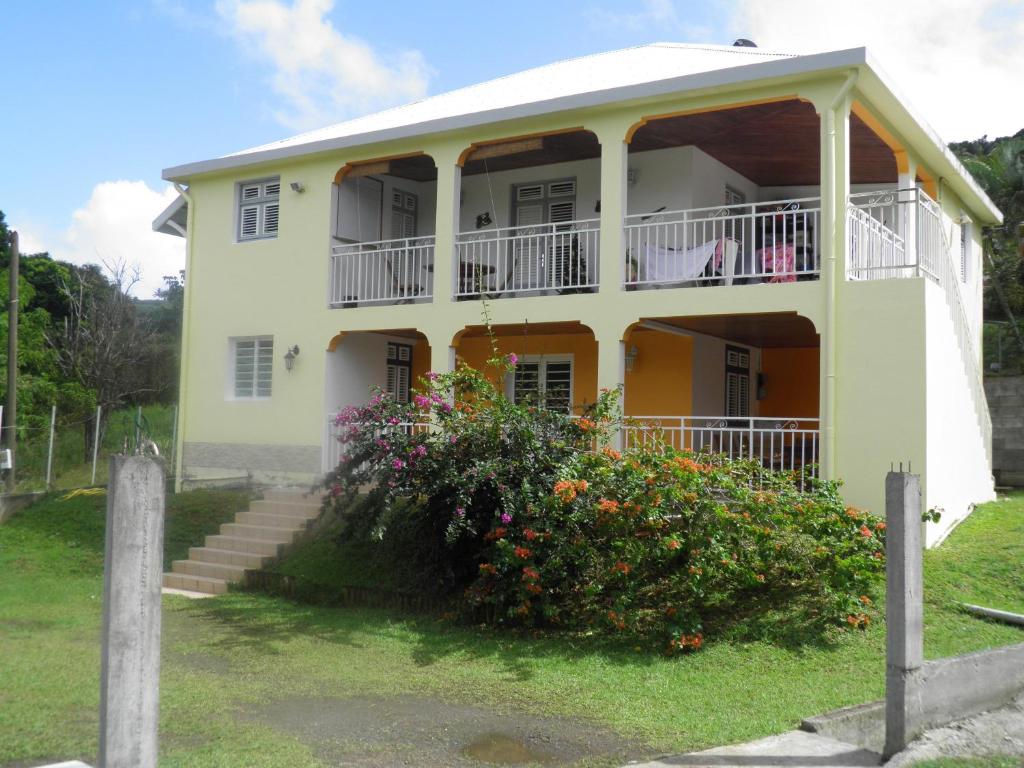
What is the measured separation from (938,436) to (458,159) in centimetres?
730

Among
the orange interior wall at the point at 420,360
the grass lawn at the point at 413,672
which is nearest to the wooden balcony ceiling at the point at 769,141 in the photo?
the orange interior wall at the point at 420,360

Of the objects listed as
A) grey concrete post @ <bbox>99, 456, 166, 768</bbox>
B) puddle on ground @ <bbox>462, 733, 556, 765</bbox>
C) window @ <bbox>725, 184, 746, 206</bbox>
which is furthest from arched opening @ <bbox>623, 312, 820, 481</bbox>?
grey concrete post @ <bbox>99, 456, 166, 768</bbox>

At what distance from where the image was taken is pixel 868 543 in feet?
29.1

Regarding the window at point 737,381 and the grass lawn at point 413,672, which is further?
the window at point 737,381

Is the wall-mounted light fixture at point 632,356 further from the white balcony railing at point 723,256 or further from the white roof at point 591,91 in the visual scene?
the white roof at point 591,91

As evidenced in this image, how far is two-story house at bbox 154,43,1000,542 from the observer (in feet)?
36.6

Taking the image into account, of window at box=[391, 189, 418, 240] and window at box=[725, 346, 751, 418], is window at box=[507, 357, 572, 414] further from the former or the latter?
window at box=[391, 189, 418, 240]

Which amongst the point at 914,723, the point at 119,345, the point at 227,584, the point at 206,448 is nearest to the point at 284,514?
the point at 227,584

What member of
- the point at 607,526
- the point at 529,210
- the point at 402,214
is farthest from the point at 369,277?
the point at 607,526

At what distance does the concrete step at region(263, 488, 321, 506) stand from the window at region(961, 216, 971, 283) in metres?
11.4

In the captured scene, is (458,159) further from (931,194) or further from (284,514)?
(931,194)

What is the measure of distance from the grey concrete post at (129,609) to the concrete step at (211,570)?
831 cm

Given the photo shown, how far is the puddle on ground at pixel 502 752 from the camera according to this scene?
5.88m

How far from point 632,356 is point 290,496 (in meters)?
5.62
